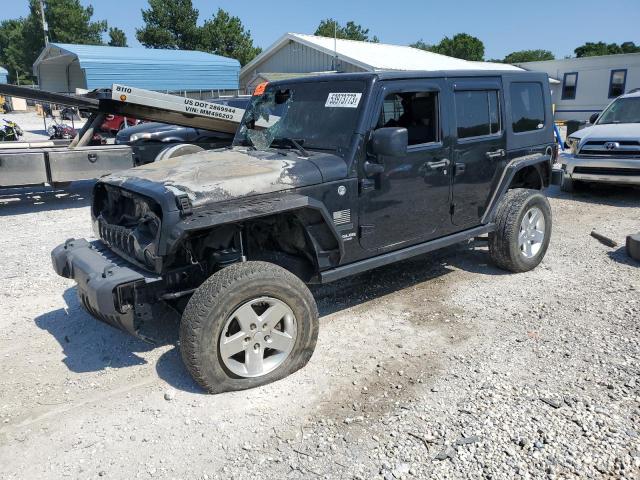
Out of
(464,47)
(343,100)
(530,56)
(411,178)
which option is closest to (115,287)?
(343,100)

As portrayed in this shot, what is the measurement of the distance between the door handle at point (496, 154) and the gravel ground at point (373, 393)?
4.21 ft

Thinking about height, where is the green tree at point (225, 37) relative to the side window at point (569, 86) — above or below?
above

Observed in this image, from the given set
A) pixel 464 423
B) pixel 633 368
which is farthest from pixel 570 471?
pixel 633 368

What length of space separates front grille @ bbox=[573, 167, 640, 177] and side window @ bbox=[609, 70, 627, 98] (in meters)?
19.5

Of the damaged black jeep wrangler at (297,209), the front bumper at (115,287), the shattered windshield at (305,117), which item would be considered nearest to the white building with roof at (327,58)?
the damaged black jeep wrangler at (297,209)

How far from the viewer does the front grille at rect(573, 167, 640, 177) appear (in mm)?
8898

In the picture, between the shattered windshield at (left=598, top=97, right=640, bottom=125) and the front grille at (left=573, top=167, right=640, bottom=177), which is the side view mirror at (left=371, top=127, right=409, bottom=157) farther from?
the shattered windshield at (left=598, top=97, right=640, bottom=125)

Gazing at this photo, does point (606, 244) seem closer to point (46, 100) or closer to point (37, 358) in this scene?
point (37, 358)

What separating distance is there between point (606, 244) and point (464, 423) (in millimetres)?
4681

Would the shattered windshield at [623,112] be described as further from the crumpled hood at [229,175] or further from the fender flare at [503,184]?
the crumpled hood at [229,175]

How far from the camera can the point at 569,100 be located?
28.4 m

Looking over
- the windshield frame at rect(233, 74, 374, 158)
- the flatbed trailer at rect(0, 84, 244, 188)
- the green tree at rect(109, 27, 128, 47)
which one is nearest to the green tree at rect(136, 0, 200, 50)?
the green tree at rect(109, 27, 128, 47)

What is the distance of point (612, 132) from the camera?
9.41 meters

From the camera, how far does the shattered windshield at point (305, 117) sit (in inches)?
163
